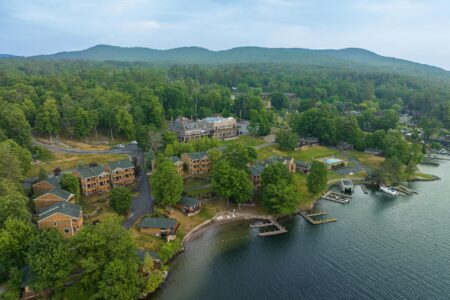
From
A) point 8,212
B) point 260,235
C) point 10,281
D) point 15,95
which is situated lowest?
point 260,235

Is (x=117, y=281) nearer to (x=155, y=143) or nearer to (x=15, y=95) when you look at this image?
(x=155, y=143)

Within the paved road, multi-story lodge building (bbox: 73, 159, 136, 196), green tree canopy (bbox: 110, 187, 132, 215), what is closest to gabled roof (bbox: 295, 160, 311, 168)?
the paved road

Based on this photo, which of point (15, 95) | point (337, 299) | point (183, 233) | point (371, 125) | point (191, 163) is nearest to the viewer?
point (337, 299)

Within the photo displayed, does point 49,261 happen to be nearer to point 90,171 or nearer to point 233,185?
point 90,171

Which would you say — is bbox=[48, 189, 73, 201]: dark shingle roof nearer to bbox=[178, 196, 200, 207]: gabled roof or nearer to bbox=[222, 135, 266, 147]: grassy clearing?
bbox=[178, 196, 200, 207]: gabled roof

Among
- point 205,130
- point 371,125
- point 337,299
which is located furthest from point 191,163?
point 371,125

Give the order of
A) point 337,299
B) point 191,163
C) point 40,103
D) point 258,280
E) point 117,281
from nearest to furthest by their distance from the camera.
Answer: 1. point 117,281
2. point 337,299
3. point 258,280
4. point 191,163
5. point 40,103
